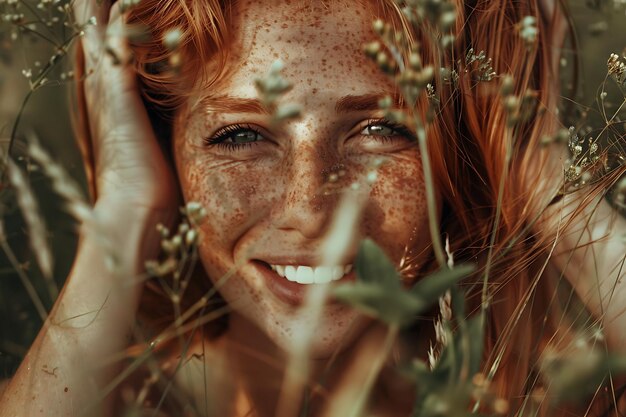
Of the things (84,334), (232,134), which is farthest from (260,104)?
(84,334)

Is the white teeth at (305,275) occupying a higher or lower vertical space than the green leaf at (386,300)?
lower

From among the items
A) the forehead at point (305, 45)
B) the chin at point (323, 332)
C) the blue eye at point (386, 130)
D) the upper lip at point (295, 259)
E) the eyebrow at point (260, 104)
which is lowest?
the chin at point (323, 332)

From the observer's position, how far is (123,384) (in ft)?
5.76

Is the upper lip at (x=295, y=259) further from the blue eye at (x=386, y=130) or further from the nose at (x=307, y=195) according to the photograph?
the blue eye at (x=386, y=130)

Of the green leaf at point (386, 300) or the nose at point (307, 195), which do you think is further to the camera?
the nose at point (307, 195)

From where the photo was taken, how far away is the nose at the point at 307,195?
1.37 meters

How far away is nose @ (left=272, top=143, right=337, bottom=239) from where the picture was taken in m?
1.37

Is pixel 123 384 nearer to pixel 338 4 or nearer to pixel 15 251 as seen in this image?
pixel 15 251

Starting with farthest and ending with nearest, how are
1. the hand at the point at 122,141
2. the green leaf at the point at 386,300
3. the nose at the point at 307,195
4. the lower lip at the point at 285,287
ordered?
A: the hand at the point at 122,141 → the lower lip at the point at 285,287 → the nose at the point at 307,195 → the green leaf at the point at 386,300

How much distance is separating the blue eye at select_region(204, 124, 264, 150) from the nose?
0.42ft

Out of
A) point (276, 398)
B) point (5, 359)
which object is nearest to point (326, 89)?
point (276, 398)

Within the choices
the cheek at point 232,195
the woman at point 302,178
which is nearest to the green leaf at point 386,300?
the woman at point 302,178

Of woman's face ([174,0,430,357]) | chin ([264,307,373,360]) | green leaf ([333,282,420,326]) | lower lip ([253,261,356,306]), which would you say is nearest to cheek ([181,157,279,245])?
woman's face ([174,0,430,357])

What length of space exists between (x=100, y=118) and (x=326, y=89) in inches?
22.3
